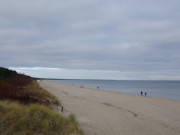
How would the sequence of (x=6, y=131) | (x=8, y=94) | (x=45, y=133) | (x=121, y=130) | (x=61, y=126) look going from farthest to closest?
(x=8, y=94) < (x=121, y=130) < (x=61, y=126) < (x=45, y=133) < (x=6, y=131)

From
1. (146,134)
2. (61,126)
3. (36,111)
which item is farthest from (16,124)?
(146,134)

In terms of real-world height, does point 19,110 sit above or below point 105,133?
above

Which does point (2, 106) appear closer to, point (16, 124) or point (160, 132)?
point (16, 124)

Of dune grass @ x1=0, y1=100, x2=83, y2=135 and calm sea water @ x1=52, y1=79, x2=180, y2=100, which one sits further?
calm sea water @ x1=52, y1=79, x2=180, y2=100

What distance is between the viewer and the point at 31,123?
17.2 feet

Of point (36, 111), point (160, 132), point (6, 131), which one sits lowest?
point (160, 132)

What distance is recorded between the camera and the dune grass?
493cm

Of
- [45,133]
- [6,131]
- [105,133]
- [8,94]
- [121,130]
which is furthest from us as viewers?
[8,94]

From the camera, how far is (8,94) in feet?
28.3

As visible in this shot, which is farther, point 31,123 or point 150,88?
point 150,88

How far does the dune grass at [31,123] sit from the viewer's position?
4930mm

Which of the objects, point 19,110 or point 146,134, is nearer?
point 19,110

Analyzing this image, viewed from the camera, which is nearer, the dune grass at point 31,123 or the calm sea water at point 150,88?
the dune grass at point 31,123

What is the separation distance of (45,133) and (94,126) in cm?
269
